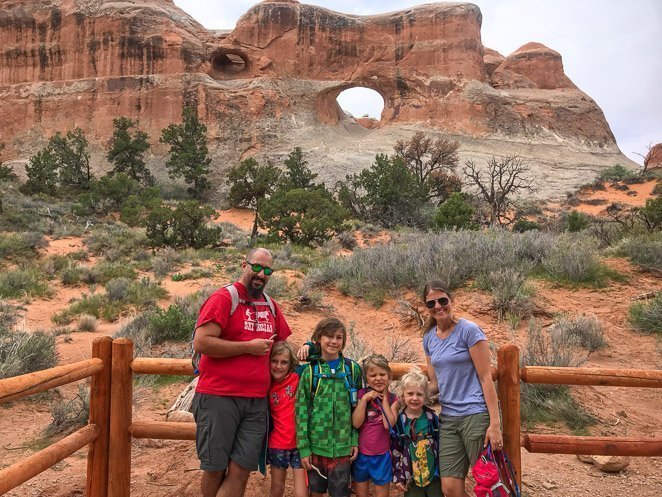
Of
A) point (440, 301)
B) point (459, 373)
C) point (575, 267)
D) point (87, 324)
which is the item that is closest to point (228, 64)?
point (87, 324)

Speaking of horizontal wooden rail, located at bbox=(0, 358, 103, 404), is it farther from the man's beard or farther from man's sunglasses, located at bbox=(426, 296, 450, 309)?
man's sunglasses, located at bbox=(426, 296, 450, 309)

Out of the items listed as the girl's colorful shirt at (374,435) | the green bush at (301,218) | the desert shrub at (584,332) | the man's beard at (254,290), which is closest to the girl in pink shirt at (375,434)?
the girl's colorful shirt at (374,435)

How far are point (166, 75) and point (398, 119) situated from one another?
19165 mm

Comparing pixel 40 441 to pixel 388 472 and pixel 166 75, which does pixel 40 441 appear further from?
pixel 166 75

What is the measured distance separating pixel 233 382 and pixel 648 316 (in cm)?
595

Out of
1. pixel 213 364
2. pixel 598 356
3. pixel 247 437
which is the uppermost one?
pixel 213 364

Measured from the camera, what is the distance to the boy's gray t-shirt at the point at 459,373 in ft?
8.26

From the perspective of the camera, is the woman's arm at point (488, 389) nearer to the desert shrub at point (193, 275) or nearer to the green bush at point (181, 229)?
the desert shrub at point (193, 275)

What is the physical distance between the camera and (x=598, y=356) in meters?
5.57

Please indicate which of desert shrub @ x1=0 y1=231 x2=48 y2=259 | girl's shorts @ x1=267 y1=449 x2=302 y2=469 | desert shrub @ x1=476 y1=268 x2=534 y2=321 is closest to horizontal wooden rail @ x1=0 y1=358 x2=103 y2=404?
girl's shorts @ x1=267 y1=449 x2=302 y2=469

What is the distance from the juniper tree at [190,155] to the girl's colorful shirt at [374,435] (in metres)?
29.6

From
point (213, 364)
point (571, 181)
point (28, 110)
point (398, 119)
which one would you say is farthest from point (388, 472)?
point (28, 110)

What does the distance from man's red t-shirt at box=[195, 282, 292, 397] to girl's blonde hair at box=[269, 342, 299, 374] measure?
74 mm

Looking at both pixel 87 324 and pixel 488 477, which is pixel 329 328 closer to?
pixel 488 477
